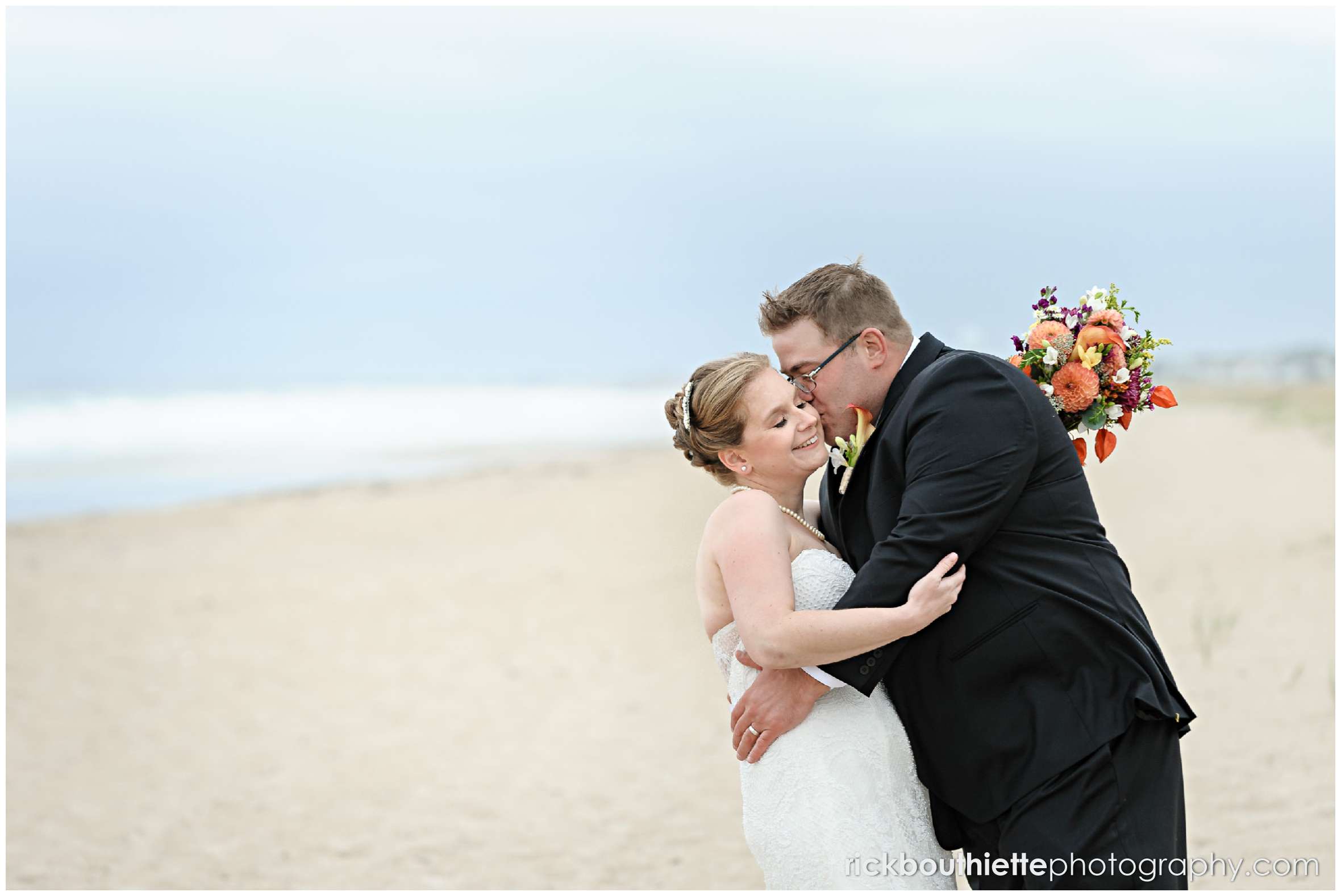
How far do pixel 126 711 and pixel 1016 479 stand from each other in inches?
392

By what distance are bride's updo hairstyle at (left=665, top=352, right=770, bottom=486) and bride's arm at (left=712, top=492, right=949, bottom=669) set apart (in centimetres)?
19

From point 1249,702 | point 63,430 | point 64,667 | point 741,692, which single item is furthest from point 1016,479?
point 63,430

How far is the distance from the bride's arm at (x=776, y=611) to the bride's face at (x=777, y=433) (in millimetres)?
116

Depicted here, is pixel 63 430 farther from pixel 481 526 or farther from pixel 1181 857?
pixel 1181 857

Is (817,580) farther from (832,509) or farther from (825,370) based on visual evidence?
(825,370)

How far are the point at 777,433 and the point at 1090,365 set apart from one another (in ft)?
3.27

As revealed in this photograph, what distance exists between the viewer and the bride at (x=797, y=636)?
10.2 ft

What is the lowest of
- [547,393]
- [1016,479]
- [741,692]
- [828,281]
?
[547,393]

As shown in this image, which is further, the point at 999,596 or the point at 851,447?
the point at 851,447

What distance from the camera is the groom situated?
3.04 metres

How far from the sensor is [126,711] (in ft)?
36.0

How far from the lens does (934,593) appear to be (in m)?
3.01

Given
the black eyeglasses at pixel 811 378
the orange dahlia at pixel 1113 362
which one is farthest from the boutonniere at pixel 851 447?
the orange dahlia at pixel 1113 362

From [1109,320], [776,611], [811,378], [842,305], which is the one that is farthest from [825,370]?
[1109,320]
